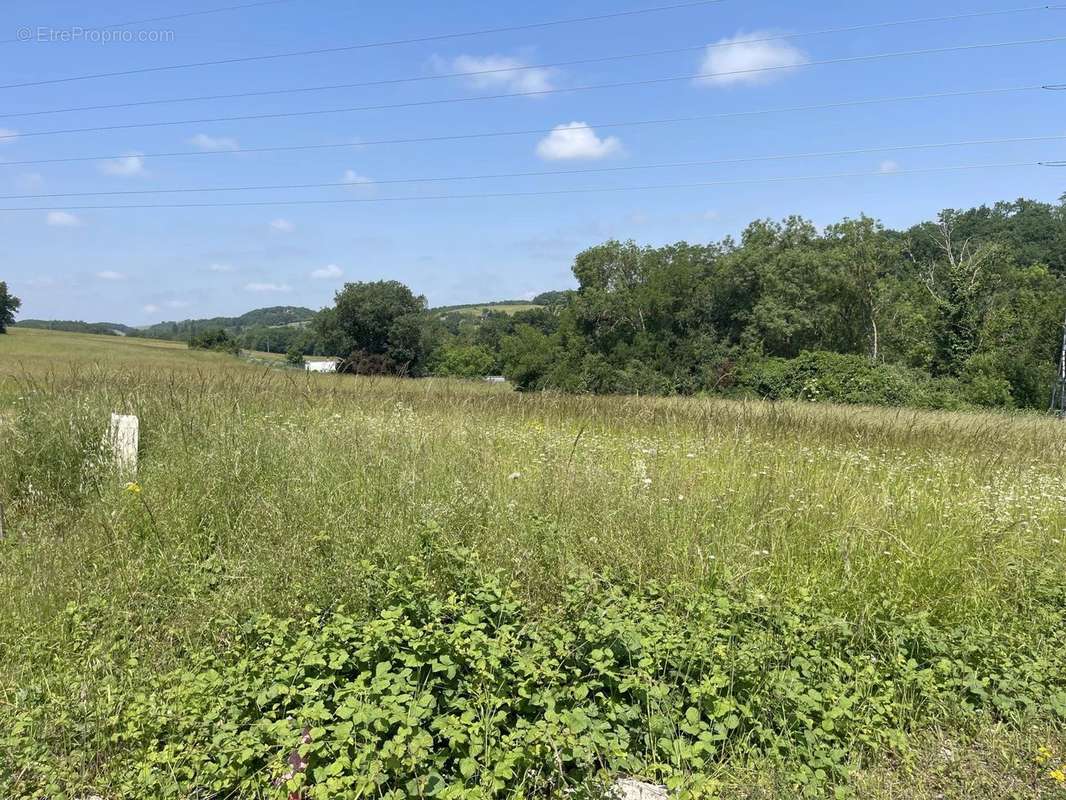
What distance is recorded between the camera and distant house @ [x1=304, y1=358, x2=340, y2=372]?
8.99 meters

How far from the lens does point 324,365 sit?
9.19 m

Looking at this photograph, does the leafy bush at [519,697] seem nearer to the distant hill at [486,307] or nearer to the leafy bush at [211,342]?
the leafy bush at [211,342]

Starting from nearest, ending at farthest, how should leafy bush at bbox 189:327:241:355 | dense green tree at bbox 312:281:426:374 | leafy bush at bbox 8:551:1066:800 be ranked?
leafy bush at bbox 8:551:1066:800 < leafy bush at bbox 189:327:241:355 < dense green tree at bbox 312:281:426:374

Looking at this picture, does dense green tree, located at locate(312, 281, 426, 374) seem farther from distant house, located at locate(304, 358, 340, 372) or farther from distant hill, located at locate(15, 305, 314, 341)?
distant house, located at locate(304, 358, 340, 372)

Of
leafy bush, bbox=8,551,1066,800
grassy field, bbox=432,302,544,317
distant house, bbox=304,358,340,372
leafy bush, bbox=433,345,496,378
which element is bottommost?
leafy bush, bbox=8,551,1066,800

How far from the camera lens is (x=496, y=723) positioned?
2.16m

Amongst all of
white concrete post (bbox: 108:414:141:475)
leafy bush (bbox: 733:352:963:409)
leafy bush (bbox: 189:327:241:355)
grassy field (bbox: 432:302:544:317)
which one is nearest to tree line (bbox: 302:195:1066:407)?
leafy bush (bbox: 733:352:963:409)

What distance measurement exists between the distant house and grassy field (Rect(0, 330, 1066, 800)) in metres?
3.63

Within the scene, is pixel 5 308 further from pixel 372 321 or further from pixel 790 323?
pixel 790 323

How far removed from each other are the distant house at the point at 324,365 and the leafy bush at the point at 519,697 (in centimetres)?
630

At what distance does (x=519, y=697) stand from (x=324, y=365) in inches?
310

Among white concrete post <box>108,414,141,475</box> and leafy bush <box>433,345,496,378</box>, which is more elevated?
leafy bush <box>433,345,496,378</box>

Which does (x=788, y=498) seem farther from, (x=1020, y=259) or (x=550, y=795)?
(x=1020, y=259)

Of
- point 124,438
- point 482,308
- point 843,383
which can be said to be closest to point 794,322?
point 843,383
